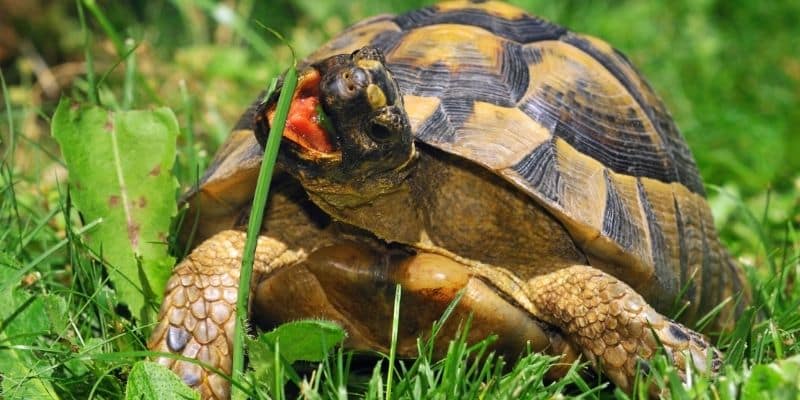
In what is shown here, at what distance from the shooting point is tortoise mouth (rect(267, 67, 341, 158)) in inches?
90.3

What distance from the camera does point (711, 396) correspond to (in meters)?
2.25

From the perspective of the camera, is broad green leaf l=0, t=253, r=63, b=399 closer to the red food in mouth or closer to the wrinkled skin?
the wrinkled skin

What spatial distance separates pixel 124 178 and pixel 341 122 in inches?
43.2

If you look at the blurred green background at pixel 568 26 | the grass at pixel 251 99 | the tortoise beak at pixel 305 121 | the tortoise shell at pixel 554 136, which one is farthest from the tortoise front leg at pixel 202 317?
the blurred green background at pixel 568 26

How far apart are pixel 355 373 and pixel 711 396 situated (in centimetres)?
107

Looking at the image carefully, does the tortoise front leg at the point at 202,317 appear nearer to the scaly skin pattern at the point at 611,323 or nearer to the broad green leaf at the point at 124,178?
the broad green leaf at the point at 124,178

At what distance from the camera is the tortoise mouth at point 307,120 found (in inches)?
90.3

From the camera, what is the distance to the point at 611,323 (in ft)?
8.95

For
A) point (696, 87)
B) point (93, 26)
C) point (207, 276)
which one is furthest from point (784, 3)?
point (207, 276)

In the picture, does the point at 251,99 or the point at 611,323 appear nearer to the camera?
the point at 611,323

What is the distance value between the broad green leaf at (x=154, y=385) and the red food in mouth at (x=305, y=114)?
69 centimetres

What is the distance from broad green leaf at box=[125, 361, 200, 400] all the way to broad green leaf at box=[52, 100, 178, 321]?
1.85 feet

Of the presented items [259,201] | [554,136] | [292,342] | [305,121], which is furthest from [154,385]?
[554,136]

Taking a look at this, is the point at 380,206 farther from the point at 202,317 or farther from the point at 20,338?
the point at 20,338
